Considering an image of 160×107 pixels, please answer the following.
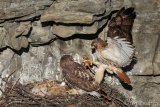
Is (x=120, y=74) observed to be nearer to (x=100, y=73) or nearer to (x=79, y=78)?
(x=100, y=73)

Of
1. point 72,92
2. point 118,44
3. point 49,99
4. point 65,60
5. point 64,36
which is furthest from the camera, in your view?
point 72,92

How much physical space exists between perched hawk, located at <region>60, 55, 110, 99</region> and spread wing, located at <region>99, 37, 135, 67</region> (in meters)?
0.36

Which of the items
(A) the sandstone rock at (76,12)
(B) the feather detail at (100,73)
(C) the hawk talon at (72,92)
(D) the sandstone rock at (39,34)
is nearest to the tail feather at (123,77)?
(B) the feather detail at (100,73)

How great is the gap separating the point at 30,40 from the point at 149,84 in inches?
76.2

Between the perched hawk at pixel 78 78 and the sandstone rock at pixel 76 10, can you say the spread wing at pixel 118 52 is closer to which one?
the perched hawk at pixel 78 78

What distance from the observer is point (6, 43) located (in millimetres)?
6500

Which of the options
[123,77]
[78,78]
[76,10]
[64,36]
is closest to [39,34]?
[64,36]

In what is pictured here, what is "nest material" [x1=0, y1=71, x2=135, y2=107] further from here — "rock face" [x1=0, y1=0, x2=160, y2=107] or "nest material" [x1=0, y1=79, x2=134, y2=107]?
"rock face" [x1=0, y1=0, x2=160, y2=107]

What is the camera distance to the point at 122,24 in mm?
6805

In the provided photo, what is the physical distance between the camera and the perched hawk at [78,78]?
6.76m

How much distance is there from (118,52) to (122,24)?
0.42 meters

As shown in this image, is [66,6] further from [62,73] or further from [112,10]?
[62,73]

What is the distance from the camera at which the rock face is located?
20.2ft

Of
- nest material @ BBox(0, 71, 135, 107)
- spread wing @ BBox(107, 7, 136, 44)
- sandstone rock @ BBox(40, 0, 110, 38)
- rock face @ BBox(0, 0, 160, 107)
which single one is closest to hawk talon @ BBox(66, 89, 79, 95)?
nest material @ BBox(0, 71, 135, 107)
